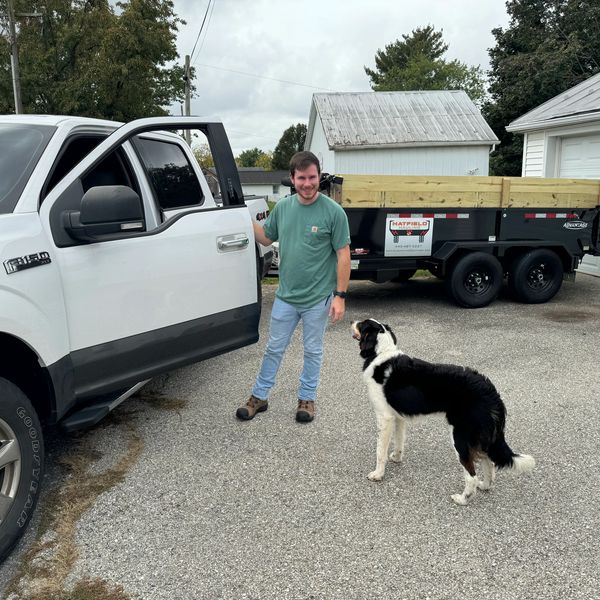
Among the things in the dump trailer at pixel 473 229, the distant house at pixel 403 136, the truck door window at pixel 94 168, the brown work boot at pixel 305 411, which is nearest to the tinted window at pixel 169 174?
the truck door window at pixel 94 168

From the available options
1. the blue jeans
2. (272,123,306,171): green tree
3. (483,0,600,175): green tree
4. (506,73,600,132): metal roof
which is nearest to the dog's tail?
the blue jeans

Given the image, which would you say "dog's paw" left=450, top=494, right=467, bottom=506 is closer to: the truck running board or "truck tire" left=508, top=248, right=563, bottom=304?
the truck running board

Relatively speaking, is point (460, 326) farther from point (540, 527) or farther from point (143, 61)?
point (143, 61)

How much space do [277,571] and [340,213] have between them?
2.32 m

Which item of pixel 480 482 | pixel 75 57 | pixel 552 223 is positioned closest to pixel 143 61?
pixel 75 57

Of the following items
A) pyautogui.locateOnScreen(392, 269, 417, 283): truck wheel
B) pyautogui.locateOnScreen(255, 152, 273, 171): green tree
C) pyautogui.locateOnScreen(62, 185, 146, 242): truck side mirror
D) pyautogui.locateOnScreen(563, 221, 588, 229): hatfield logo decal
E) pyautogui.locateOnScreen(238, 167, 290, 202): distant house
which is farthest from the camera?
pyautogui.locateOnScreen(255, 152, 273, 171): green tree

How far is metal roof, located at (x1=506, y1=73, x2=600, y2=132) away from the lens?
10.4 meters

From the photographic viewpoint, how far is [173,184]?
429 cm

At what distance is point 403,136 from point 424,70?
3190 centimetres

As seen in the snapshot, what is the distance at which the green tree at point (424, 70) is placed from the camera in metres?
49.6

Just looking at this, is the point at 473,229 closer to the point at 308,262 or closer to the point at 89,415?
the point at 308,262

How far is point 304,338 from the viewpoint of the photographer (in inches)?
165

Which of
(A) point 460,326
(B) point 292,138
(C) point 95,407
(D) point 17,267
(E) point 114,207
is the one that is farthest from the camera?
(B) point 292,138

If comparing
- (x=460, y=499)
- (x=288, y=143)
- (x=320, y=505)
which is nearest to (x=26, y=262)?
(x=320, y=505)
